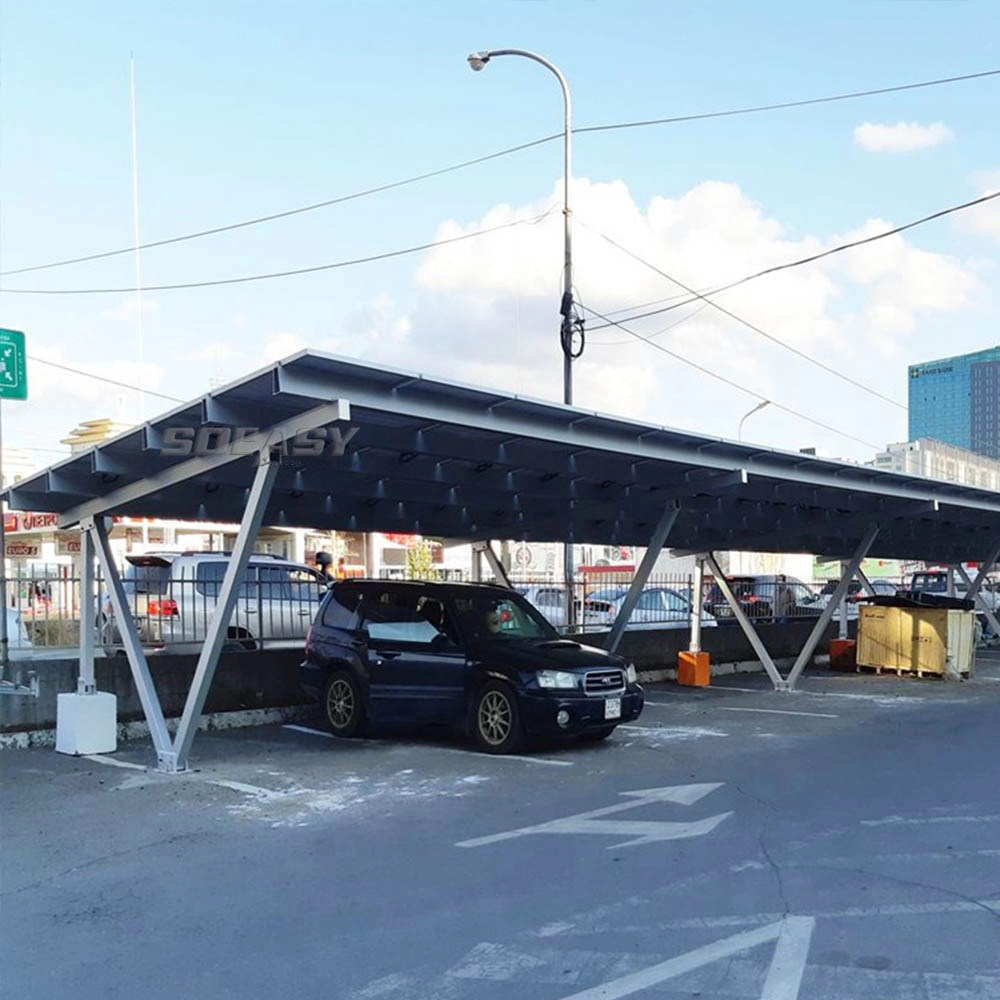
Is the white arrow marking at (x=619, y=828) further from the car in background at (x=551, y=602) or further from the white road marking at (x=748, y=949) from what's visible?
the car in background at (x=551, y=602)

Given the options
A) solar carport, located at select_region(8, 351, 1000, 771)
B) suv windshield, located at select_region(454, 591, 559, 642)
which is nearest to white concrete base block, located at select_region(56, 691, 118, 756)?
solar carport, located at select_region(8, 351, 1000, 771)

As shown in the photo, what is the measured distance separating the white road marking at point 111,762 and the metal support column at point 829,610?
1049cm

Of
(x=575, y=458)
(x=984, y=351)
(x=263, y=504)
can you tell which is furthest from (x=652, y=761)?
(x=984, y=351)

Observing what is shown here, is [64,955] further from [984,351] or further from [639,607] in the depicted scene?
[984,351]

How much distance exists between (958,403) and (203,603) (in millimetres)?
56785

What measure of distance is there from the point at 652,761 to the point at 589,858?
11.6 ft

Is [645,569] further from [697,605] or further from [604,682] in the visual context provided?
[697,605]

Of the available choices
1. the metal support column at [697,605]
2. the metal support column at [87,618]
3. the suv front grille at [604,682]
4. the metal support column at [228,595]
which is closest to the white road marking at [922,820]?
the suv front grille at [604,682]

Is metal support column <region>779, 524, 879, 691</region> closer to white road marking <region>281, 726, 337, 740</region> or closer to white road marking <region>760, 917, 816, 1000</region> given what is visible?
white road marking <region>281, 726, 337, 740</region>

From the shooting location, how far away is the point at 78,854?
6934 mm

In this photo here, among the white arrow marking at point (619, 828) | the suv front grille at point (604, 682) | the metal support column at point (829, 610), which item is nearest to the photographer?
the white arrow marking at point (619, 828)

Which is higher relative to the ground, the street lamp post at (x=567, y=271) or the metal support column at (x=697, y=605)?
the street lamp post at (x=567, y=271)

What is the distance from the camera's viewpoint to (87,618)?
1065 centimetres

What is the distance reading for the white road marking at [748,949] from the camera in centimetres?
454
